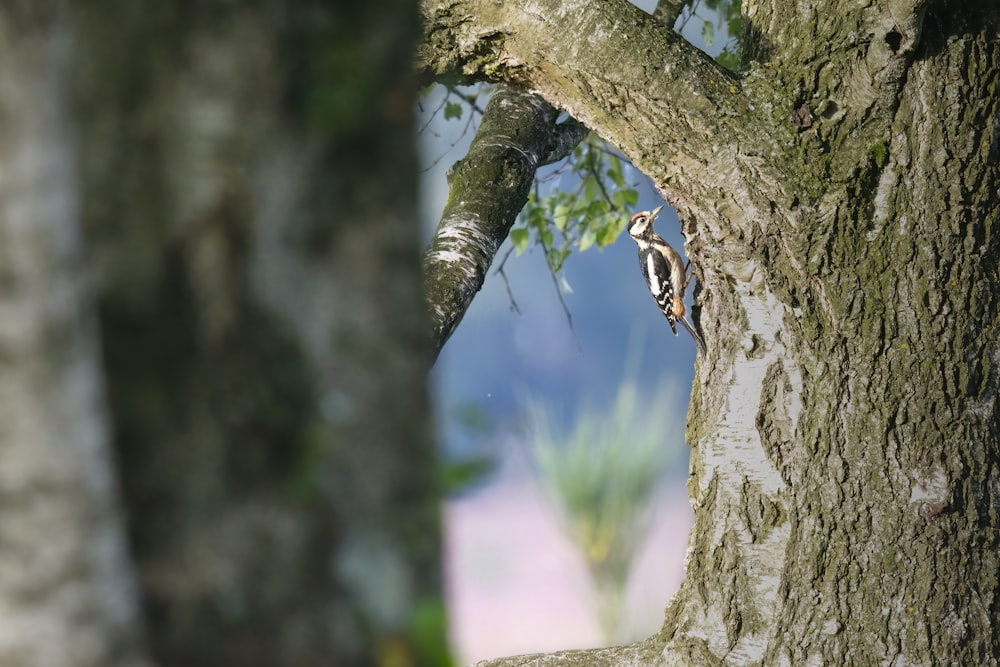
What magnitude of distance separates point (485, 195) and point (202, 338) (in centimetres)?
164

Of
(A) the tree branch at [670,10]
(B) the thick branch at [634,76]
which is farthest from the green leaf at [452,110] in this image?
(B) the thick branch at [634,76]

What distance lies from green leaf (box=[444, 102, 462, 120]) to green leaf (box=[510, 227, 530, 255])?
39cm

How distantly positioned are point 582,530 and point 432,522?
265 centimetres

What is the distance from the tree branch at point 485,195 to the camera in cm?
187

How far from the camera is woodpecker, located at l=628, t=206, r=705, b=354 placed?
2.79 metres

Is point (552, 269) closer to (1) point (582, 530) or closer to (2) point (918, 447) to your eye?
(1) point (582, 530)

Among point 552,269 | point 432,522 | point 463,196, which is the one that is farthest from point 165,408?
point 552,269

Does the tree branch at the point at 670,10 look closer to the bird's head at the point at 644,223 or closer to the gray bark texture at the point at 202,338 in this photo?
the bird's head at the point at 644,223

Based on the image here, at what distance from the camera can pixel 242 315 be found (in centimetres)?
47

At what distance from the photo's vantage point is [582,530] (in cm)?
309

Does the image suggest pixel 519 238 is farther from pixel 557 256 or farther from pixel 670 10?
pixel 670 10

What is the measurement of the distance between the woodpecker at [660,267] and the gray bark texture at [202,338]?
222 centimetres

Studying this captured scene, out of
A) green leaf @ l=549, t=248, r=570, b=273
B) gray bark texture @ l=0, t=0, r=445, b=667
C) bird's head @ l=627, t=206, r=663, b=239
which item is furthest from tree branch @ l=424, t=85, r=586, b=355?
gray bark texture @ l=0, t=0, r=445, b=667

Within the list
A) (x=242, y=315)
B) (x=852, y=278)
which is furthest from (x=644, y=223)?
(x=242, y=315)
